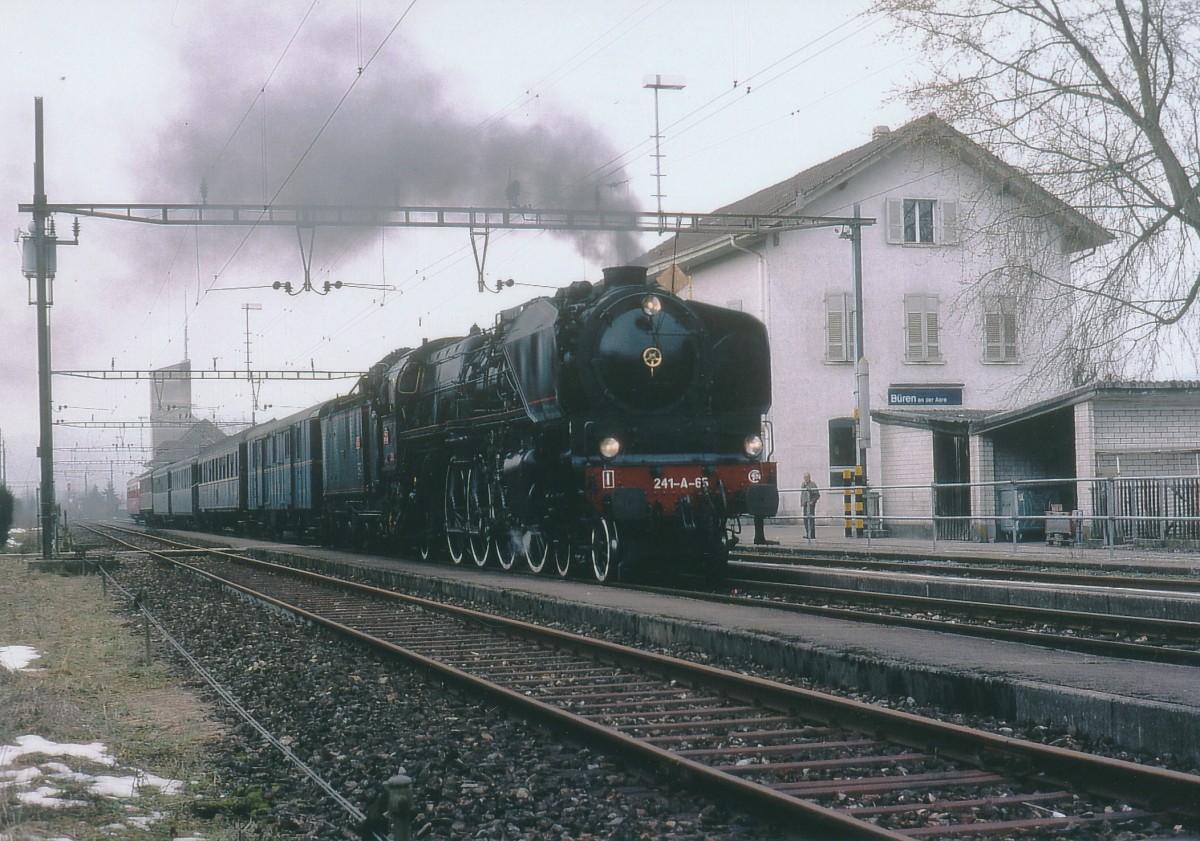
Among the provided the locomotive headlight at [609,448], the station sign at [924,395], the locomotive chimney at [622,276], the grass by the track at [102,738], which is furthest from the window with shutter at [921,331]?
the grass by the track at [102,738]

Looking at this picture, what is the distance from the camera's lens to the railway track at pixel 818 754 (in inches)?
192

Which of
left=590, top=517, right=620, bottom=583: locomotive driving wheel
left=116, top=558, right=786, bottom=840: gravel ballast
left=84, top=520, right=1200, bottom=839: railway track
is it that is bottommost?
left=116, top=558, right=786, bottom=840: gravel ballast

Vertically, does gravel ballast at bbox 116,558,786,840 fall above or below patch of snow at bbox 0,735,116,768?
below

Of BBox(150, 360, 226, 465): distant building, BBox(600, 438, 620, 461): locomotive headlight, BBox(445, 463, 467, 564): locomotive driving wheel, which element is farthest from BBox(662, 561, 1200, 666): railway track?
BBox(150, 360, 226, 465): distant building

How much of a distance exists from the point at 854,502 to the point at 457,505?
8.66m

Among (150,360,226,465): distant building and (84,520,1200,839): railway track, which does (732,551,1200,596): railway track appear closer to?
(84,520,1200,839): railway track

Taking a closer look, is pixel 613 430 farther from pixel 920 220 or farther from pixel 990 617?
pixel 920 220

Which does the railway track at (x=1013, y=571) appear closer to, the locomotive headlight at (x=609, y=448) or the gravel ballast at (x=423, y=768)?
the locomotive headlight at (x=609, y=448)

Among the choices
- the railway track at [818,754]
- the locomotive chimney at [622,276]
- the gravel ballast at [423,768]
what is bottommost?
the gravel ballast at [423,768]

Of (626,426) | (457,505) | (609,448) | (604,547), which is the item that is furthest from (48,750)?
(457,505)

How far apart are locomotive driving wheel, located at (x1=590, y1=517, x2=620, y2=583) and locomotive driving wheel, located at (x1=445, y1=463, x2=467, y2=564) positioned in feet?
12.6

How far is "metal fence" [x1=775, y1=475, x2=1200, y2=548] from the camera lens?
19.6 metres

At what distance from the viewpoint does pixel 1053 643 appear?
31.1 ft

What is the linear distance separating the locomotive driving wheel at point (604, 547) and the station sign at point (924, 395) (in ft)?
65.7
